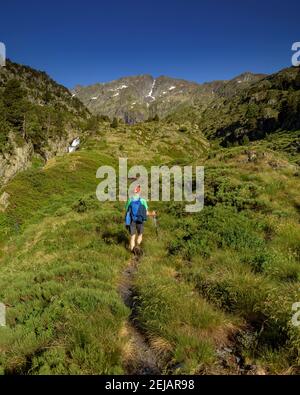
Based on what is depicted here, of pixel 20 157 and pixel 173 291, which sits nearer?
pixel 173 291

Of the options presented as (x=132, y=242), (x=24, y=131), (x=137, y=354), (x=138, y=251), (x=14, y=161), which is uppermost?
(x=24, y=131)

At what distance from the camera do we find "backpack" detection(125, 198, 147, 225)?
12328mm

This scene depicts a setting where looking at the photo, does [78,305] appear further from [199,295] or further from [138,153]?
[138,153]

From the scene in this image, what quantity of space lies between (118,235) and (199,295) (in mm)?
7769

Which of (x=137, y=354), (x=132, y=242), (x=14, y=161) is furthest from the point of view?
(x=14, y=161)

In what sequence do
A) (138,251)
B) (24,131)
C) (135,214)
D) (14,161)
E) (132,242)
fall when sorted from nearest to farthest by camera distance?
(138,251)
(132,242)
(135,214)
(14,161)
(24,131)

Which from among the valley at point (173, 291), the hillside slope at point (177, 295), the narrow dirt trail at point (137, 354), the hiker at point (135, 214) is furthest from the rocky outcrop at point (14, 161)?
the narrow dirt trail at point (137, 354)

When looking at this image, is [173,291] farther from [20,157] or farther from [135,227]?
[20,157]

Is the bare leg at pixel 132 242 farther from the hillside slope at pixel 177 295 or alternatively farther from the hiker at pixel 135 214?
the hillside slope at pixel 177 295

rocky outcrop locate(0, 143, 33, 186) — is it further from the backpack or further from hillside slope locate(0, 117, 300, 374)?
the backpack

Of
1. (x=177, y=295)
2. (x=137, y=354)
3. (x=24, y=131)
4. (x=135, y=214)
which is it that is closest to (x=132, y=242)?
(x=135, y=214)

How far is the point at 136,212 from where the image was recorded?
12.4 metres

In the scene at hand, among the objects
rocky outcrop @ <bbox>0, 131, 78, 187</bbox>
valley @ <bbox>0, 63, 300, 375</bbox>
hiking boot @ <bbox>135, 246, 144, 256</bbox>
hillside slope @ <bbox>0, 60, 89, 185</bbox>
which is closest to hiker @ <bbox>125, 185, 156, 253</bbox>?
hiking boot @ <bbox>135, 246, 144, 256</bbox>

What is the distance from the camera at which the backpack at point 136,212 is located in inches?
485
